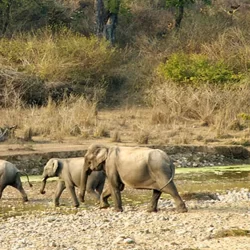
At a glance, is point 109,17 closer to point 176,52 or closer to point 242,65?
point 176,52

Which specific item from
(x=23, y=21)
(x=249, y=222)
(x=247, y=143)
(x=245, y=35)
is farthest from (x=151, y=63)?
(x=249, y=222)

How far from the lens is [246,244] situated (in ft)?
38.8

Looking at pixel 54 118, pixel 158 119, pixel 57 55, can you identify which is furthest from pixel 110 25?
pixel 54 118

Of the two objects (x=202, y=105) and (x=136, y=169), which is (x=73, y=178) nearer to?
(x=136, y=169)

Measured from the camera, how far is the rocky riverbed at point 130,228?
12.2m

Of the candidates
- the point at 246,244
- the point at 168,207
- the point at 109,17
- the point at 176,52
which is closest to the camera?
the point at 246,244

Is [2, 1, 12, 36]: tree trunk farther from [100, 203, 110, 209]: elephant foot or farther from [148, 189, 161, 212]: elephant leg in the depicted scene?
[148, 189, 161, 212]: elephant leg

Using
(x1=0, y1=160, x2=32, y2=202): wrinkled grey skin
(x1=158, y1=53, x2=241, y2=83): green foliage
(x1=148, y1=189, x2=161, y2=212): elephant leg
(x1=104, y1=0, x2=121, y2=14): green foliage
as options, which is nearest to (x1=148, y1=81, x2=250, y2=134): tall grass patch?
(x1=158, y1=53, x2=241, y2=83): green foliage

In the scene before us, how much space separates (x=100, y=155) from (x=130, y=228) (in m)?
2.59

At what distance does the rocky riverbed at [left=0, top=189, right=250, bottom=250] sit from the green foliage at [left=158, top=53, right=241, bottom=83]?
17.9m

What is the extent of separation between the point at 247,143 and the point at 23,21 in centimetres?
1986

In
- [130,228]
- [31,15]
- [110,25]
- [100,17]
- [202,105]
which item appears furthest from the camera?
[31,15]

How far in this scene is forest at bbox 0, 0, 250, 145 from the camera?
102 ft

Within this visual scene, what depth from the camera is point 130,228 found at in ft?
44.2
